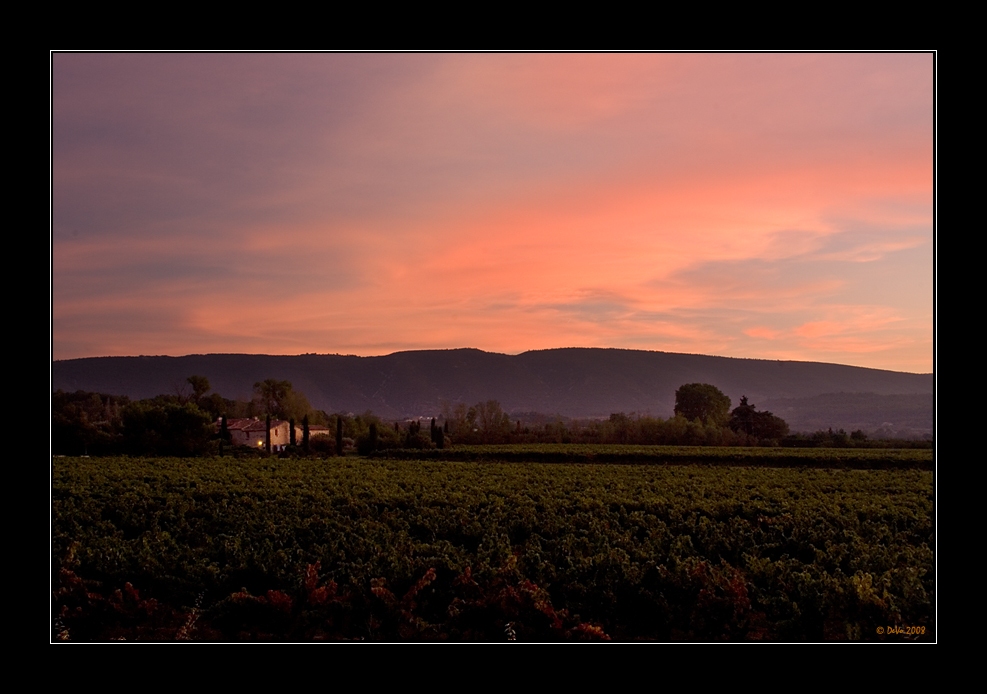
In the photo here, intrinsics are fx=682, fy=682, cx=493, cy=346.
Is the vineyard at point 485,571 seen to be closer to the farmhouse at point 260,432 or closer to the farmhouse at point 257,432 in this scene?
the farmhouse at point 257,432

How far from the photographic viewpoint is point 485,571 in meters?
12.0

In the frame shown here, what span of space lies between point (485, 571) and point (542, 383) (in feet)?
259

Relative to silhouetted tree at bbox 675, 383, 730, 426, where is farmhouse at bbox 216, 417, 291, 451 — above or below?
below

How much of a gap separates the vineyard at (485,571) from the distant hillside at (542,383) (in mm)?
59022

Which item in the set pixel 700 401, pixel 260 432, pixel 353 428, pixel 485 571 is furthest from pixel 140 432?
pixel 700 401

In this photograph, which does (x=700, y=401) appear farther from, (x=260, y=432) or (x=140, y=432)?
(x=140, y=432)

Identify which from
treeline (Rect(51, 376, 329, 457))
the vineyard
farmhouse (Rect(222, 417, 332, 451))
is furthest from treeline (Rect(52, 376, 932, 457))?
the vineyard

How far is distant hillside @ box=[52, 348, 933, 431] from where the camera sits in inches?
2933

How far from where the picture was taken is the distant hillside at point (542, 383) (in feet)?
244

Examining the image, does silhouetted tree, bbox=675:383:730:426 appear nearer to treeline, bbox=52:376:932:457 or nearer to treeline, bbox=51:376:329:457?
treeline, bbox=52:376:932:457

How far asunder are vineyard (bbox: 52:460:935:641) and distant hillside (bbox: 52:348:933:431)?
194 ft

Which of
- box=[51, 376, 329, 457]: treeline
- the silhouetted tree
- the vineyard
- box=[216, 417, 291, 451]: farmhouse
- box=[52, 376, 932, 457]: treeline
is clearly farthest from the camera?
the silhouetted tree

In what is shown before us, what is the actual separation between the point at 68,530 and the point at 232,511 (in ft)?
11.9

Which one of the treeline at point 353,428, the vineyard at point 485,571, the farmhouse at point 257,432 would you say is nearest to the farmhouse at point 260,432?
the farmhouse at point 257,432
